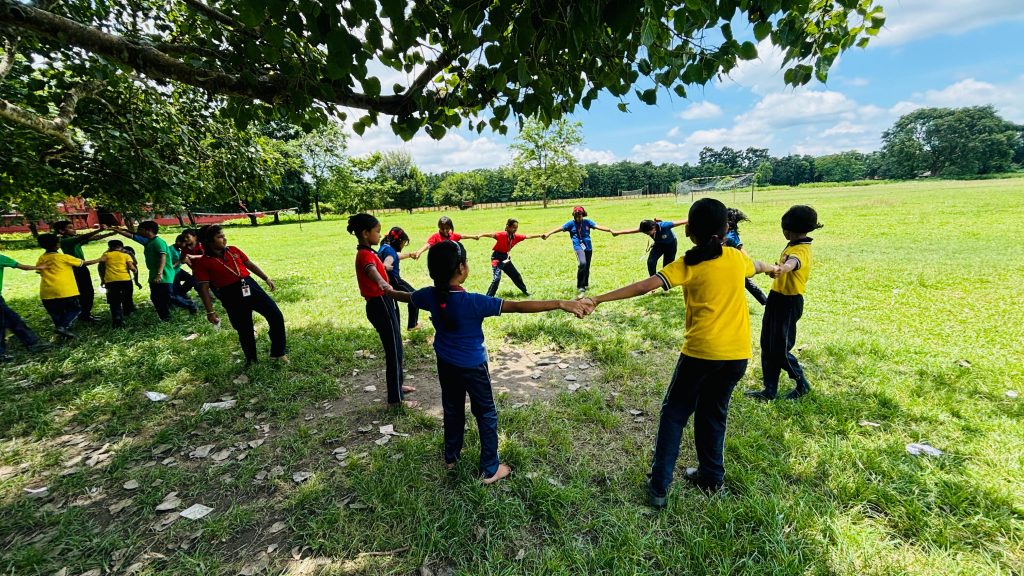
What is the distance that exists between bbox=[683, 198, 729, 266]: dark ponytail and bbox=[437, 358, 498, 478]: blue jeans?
1.86 m

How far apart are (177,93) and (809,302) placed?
46.9 feet

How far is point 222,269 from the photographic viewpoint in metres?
5.74

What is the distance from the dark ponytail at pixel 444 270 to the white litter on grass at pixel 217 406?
12.1 ft

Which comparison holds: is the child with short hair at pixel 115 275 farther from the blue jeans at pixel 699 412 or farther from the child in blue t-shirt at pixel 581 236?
the blue jeans at pixel 699 412

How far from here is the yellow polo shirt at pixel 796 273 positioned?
4234 millimetres

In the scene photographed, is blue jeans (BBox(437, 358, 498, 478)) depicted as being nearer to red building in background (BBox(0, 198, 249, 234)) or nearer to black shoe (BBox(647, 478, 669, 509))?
black shoe (BBox(647, 478, 669, 509))

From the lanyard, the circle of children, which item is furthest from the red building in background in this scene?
the circle of children

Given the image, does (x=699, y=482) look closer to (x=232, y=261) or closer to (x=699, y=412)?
(x=699, y=412)

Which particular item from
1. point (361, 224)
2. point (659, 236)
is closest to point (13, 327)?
point (361, 224)

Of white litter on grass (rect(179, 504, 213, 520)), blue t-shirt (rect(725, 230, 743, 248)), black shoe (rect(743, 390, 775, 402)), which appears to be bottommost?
white litter on grass (rect(179, 504, 213, 520))

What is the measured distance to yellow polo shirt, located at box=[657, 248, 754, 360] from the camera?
2.96 m

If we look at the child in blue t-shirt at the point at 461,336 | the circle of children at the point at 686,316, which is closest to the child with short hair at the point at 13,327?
the circle of children at the point at 686,316

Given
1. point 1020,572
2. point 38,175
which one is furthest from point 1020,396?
point 38,175

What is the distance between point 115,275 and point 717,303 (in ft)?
36.6
